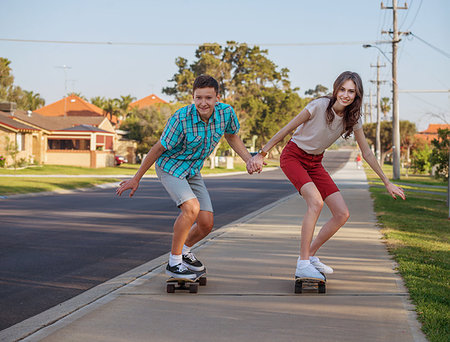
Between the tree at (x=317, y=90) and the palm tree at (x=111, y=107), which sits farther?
the tree at (x=317, y=90)

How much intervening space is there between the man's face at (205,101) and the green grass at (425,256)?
2.33 m

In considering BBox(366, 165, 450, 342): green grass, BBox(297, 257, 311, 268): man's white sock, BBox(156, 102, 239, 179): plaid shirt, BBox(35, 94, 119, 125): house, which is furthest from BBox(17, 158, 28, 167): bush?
BBox(35, 94, 119, 125): house

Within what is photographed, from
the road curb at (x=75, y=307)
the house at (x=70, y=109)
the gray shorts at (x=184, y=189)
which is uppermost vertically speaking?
the house at (x=70, y=109)

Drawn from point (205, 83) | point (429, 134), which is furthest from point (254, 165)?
point (429, 134)

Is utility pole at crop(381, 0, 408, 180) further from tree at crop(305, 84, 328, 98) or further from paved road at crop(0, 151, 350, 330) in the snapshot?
tree at crop(305, 84, 328, 98)

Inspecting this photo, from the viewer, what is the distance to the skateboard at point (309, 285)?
5.62m

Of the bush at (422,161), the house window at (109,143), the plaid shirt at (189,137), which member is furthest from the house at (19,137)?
the plaid shirt at (189,137)

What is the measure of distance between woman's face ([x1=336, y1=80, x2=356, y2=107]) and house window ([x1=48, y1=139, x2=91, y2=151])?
45623mm

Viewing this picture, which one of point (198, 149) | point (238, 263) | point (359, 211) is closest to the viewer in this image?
point (198, 149)

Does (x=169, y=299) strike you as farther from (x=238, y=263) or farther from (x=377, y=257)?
(x=377, y=257)

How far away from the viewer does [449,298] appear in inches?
210

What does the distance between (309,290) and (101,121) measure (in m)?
54.4

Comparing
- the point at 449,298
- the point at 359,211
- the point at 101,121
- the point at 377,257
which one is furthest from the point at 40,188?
the point at 101,121

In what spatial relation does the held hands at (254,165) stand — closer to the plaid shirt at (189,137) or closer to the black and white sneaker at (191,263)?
the plaid shirt at (189,137)
